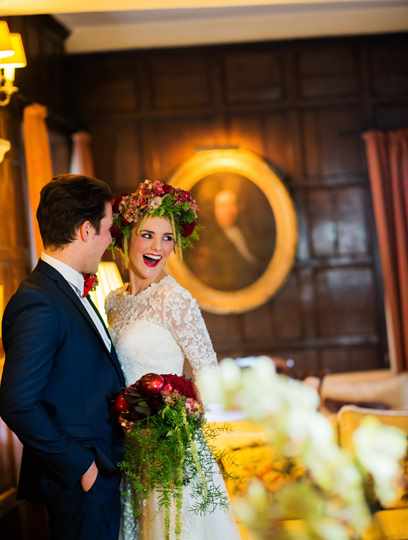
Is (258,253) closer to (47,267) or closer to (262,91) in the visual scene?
(262,91)

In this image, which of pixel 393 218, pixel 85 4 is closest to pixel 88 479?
pixel 85 4

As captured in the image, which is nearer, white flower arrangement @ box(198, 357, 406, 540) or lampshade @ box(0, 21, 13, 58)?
white flower arrangement @ box(198, 357, 406, 540)

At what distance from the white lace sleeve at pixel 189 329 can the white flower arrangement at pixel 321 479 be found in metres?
1.95

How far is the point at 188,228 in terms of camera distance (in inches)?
130

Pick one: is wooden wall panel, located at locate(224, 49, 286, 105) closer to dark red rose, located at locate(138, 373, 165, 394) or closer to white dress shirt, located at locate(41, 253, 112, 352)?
white dress shirt, located at locate(41, 253, 112, 352)

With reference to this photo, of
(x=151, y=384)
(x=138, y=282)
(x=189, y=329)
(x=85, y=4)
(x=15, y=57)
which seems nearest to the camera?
(x=151, y=384)

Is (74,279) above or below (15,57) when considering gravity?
below

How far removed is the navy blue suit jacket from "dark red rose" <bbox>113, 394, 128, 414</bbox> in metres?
A: 0.07

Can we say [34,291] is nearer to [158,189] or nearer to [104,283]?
[158,189]

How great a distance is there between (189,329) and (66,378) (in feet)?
2.26

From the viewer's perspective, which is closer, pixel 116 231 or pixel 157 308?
pixel 157 308

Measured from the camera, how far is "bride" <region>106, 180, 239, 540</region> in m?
Result: 2.96

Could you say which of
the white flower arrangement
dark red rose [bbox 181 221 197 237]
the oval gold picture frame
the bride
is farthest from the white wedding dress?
the oval gold picture frame

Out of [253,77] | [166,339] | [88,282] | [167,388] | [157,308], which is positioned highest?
[253,77]
